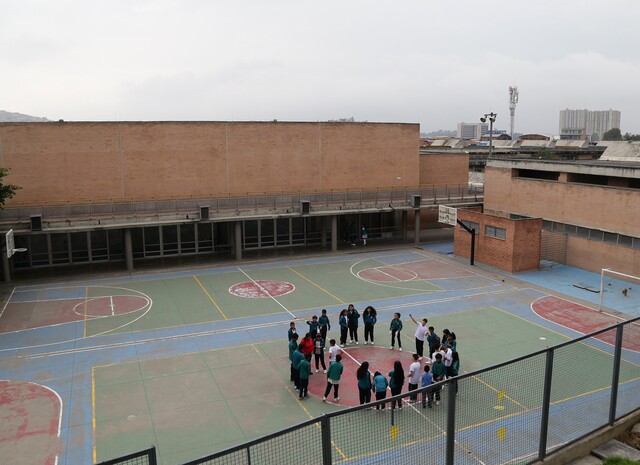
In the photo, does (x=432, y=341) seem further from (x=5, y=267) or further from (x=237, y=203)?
(x=5, y=267)

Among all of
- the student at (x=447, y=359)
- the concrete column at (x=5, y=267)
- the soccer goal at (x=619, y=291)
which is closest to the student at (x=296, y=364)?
the student at (x=447, y=359)

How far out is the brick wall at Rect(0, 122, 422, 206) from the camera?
3117cm

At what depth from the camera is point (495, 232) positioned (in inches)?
1208

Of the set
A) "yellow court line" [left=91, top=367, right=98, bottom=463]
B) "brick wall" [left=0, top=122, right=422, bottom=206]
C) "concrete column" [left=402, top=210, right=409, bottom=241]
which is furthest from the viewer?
"concrete column" [left=402, top=210, right=409, bottom=241]

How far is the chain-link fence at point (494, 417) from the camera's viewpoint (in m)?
8.27

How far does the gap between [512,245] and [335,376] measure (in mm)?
17834

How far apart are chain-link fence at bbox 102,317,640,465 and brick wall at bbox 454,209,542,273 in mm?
16746

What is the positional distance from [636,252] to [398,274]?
1160cm

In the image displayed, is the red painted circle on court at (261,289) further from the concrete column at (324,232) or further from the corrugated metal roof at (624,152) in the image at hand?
the corrugated metal roof at (624,152)

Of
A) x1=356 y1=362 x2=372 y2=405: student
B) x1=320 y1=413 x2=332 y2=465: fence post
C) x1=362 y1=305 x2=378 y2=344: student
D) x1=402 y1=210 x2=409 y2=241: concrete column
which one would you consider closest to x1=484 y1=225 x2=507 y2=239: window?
x1=402 y1=210 x2=409 y2=241: concrete column

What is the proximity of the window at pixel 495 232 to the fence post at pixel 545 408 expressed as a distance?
20.8 meters

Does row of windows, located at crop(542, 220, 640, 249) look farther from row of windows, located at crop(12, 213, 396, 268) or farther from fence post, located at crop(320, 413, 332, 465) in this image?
fence post, located at crop(320, 413, 332, 465)

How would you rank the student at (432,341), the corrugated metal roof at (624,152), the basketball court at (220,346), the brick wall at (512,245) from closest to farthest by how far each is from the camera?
the basketball court at (220,346) → the student at (432,341) → the brick wall at (512,245) → the corrugated metal roof at (624,152)

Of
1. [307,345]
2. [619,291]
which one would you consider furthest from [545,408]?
[619,291]
